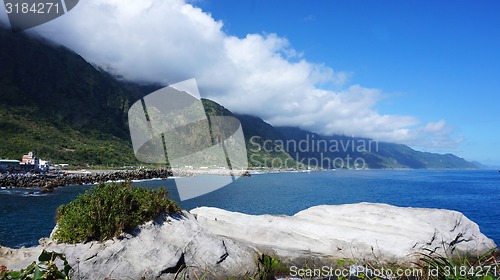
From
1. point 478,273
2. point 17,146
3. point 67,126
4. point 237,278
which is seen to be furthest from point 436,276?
point 67,126

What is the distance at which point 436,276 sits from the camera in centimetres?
409

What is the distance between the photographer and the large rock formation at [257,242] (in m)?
13.4

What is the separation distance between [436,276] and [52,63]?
206 meters

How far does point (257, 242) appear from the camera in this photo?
58.4ft

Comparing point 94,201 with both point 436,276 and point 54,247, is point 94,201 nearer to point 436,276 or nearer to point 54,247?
point 54,247

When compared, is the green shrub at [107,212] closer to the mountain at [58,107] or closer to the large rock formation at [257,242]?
the large rock formation at [257,242]

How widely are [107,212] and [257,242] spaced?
7504mm

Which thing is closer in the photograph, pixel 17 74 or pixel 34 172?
pixel 34 172

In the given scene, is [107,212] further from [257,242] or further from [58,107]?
[58,107]

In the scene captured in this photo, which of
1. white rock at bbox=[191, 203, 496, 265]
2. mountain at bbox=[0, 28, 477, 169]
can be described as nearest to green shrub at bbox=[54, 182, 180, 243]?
white rock at bbox=[191, 203, 496, 265]

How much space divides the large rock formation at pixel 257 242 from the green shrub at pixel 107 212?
0.44 meters
